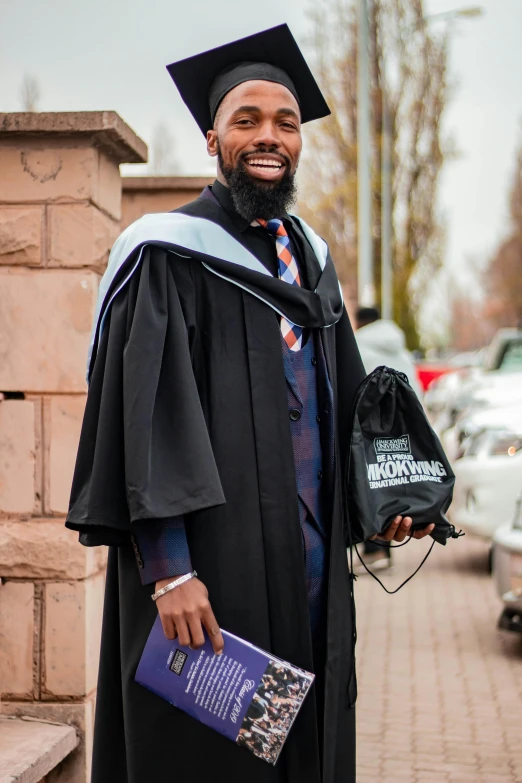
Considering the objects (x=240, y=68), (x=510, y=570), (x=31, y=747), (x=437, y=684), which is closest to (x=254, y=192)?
(x=240, y=68)

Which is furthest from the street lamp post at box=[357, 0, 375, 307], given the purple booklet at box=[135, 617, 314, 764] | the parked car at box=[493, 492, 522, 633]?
the purple booklet at box=[135, 617, 314, 764]

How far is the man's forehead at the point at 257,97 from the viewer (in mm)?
2852

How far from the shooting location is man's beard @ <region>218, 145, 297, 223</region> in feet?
9.27

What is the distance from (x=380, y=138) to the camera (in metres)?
28.7

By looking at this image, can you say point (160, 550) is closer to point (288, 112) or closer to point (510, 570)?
point (288, 112)

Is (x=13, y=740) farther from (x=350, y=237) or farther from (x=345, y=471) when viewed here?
(x=350, y=237)

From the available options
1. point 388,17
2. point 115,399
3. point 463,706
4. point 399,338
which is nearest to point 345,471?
point 115,399

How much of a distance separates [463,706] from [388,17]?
24.2 meters

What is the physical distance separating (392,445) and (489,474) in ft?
18.0

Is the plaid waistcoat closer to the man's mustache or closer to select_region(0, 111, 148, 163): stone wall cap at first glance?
the man's mustache

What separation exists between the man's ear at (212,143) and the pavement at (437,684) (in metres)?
2.66

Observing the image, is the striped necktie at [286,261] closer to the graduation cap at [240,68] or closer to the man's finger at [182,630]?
the graduation cap at [240,68]

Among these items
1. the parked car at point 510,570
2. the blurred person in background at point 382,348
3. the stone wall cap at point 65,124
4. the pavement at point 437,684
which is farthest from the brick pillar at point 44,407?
the blurred person in background at point 382,348

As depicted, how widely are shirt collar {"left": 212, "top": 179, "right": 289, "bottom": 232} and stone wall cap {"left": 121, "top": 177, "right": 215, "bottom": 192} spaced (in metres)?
3.36
